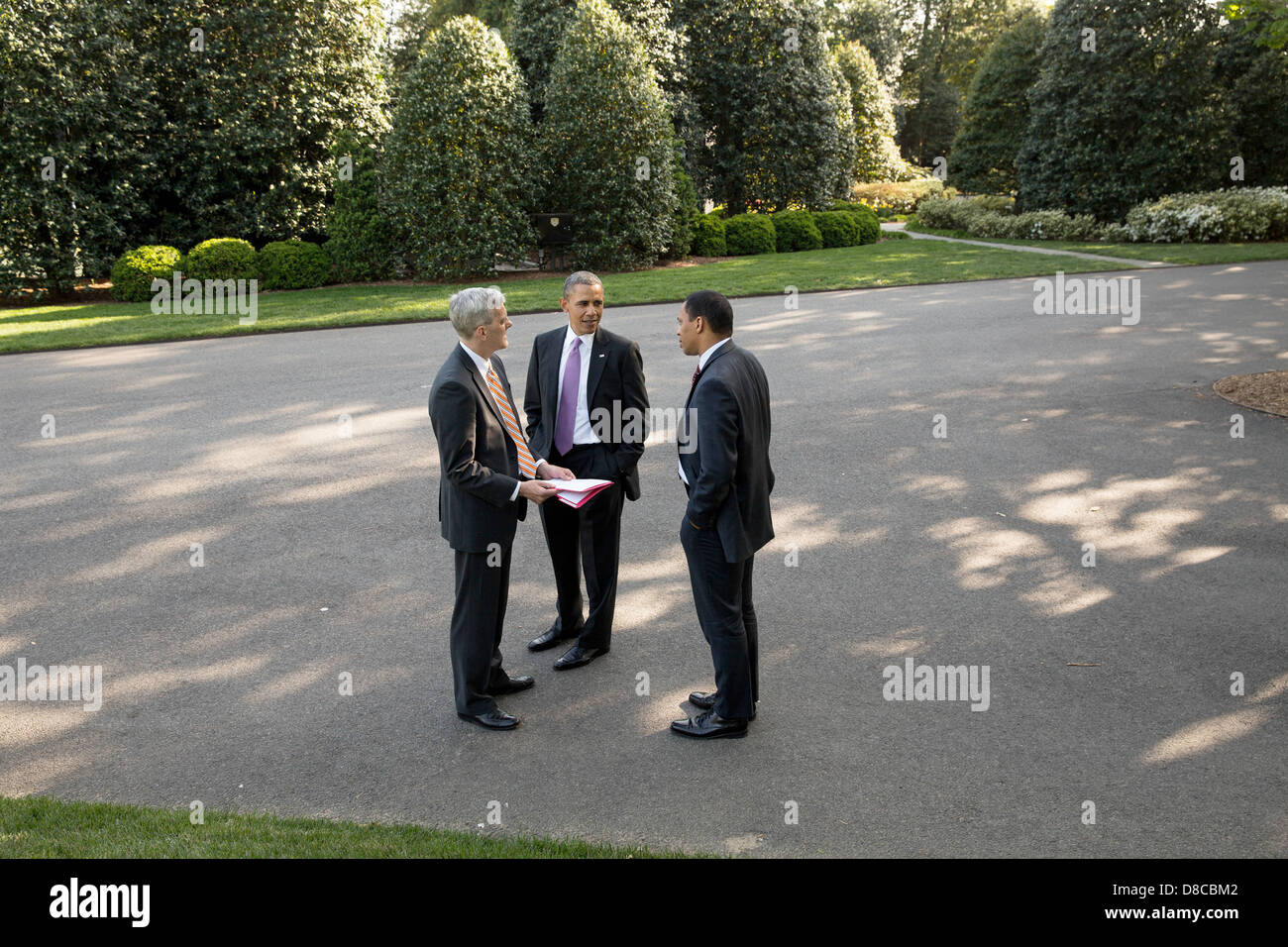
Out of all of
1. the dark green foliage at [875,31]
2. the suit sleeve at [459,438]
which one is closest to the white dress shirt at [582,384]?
the suit sleeve at [459,438]

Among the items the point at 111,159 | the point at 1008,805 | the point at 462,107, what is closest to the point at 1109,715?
the point at 1008,805

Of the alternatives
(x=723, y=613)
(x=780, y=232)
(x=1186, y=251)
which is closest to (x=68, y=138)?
(x=780, y=232)

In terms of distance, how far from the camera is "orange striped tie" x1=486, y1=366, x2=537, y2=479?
5.16 m

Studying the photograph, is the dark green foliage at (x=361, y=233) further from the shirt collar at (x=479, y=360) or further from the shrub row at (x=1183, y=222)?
the shirt collar at (x=479, y=360)

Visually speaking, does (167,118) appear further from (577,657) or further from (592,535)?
(577,657)

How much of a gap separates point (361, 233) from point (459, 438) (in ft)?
67.6

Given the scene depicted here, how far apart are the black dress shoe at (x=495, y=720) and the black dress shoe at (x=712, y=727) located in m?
0.88

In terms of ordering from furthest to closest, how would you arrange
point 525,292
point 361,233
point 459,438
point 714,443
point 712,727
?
point 361,233 → point 525,292 → point 712,727 → point 459,438 → point 714,443

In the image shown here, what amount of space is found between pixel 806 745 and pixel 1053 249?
79.9 feet

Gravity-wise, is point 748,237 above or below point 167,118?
below

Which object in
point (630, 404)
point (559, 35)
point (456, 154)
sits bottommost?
point (630, 404)

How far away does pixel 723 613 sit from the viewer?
4.97 meters

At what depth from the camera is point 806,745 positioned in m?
4.99

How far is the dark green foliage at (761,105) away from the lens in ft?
102
